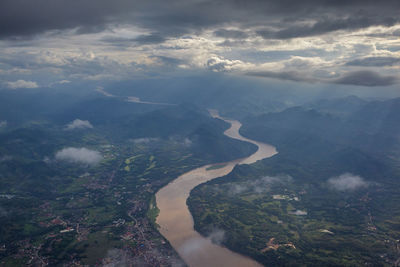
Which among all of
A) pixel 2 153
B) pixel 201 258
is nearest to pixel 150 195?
pixel 201 258

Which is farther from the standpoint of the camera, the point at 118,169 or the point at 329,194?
the point at 118,169

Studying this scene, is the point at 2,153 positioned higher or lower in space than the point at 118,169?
higher

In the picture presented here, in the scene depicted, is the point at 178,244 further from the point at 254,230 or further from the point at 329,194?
the point at 329,194

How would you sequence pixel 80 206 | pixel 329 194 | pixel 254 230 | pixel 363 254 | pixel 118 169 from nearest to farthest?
1. pixel 363 254
2. pixel 254 230
3. pixel 80 206
4. pixel 329 194
5. pixel 118 169

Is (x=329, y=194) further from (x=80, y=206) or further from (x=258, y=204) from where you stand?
(x=80, y=206)

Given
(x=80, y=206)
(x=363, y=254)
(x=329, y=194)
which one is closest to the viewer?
(x=363, y=254)

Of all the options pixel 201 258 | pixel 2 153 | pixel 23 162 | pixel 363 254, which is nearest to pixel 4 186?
pixel 23 162

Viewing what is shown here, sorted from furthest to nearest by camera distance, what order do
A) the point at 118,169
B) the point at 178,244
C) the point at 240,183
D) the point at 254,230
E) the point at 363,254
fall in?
the point at 118,169
the point at 240,183
the point at 254,230
the point at 178,244
the point at 363,254

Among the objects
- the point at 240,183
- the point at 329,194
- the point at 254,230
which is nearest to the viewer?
the point at 254,230

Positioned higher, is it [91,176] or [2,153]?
[2,153]
